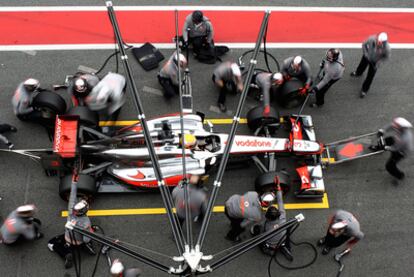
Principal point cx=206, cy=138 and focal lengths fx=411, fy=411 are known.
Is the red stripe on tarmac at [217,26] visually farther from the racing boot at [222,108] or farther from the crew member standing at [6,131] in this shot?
the crew member standing at [6,131]

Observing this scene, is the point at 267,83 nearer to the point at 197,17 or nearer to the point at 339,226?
the point at 197,17

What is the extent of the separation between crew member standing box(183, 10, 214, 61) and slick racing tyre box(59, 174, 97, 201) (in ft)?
13.6

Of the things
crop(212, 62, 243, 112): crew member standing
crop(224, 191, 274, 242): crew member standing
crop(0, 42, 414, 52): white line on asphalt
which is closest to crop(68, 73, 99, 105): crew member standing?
crop(0, 42, 414, 52): white line on asphalt

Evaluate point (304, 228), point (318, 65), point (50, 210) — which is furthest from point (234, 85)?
point (50, 210)

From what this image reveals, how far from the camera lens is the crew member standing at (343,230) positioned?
7355 mm

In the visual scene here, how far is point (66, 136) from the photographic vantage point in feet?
26.3

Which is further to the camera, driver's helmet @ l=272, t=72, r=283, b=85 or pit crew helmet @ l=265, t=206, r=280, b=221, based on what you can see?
driver's helmet @ l=272, t=72, r=283, b=85

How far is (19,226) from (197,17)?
19.6 ft

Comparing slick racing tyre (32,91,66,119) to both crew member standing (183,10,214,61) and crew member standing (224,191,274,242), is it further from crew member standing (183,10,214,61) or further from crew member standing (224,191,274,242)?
crew member standing (224,191,274,242)

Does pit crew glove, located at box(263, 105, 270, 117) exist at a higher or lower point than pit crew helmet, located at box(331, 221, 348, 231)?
higher

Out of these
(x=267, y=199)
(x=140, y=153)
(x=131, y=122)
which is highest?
(x=131, y=122)

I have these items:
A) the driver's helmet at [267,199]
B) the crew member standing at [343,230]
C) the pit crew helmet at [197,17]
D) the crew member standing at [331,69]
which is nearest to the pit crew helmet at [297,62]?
the crew member standing at [331,69]

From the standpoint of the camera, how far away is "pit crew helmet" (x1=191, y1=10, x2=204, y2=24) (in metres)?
9.77

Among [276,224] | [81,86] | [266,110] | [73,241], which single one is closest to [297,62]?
[266,110]
